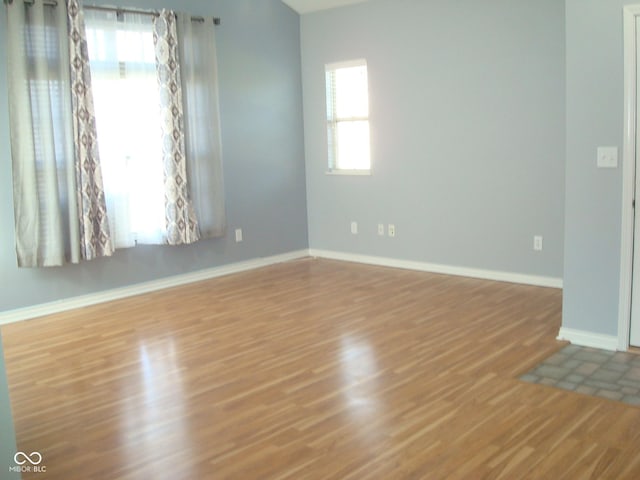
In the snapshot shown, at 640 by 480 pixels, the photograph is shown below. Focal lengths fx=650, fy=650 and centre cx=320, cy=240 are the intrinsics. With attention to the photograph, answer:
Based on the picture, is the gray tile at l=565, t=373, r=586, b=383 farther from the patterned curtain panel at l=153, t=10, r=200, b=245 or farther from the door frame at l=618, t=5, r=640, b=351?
the patterned curtain panel at l=153, t=10, r=200, b=245

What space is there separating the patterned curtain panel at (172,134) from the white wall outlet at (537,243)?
2987 mm

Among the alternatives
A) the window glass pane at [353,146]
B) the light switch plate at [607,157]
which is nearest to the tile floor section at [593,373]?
the light switch plate at [607,157]

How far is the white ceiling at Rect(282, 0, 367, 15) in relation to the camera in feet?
21.1

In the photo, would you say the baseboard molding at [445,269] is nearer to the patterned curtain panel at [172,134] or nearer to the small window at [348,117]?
the small window at [348,117]

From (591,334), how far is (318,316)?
73.6 inches

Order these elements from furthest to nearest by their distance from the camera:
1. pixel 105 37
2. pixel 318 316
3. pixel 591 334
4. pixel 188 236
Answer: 1. pixel 188 236
2. pixel 105 37
3. pixel 318 316
4. pixel 591 334

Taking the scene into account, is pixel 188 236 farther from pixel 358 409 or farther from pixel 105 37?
pixel 358 409

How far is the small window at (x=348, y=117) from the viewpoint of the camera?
652 cm

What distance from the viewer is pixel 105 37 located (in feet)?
17.4

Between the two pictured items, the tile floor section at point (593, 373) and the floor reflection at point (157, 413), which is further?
the tile floor section at point (593, 373)

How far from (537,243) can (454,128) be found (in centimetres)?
125

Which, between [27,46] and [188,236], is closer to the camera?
[27,46]

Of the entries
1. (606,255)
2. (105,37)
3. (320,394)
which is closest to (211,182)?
(105,37)

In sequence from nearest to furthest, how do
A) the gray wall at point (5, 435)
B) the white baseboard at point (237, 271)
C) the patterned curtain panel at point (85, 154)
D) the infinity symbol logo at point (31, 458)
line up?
the gray wall at point (5, 435), the infinity symbol logo at point (31, 458), the patterned curtain panel at point (85, 154), the white baseboard at point (237, 271)
